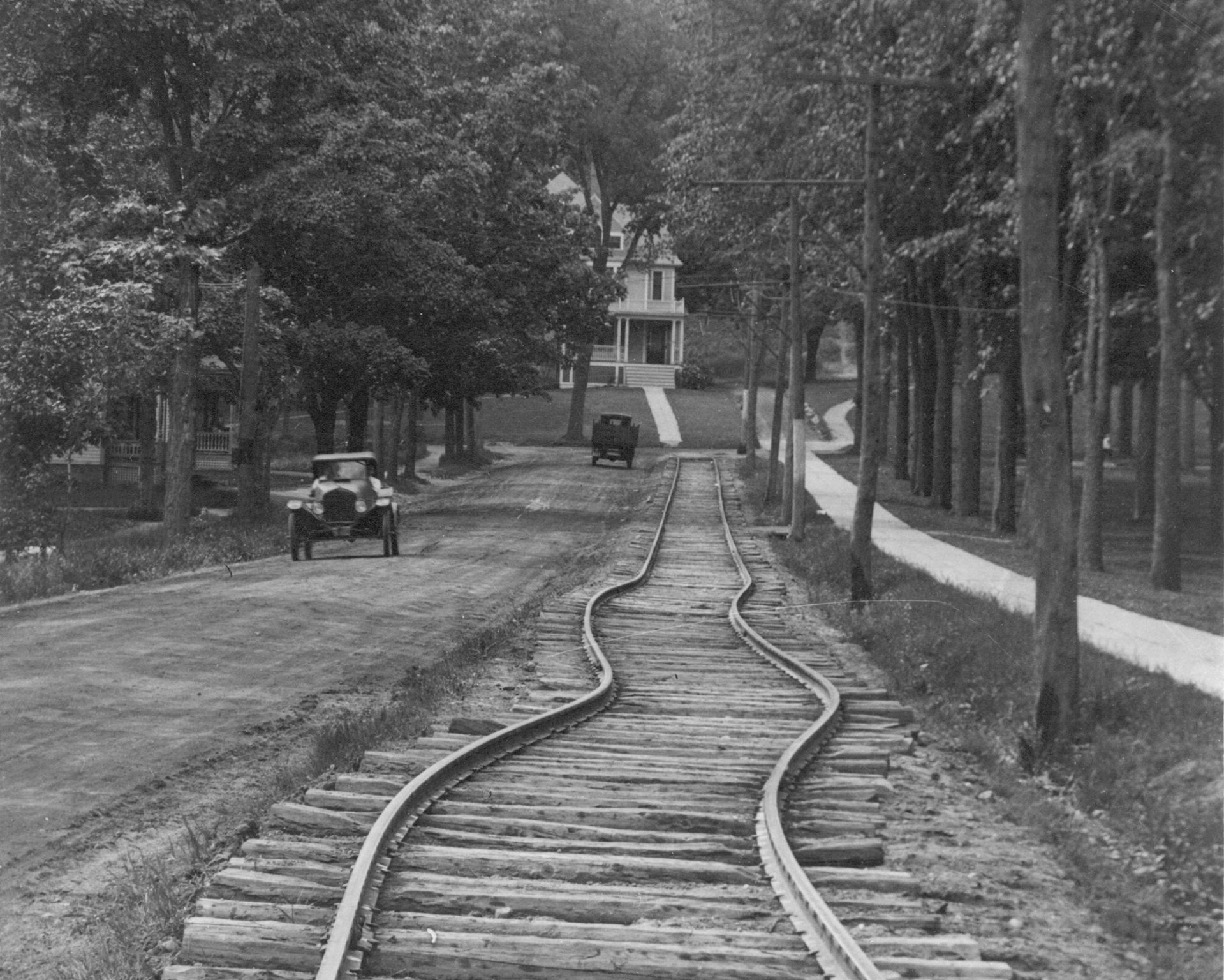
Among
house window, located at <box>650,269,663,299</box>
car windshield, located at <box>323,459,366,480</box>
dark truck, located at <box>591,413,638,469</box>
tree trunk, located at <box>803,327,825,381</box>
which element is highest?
house window, located at <box>650,269,663,299</box>

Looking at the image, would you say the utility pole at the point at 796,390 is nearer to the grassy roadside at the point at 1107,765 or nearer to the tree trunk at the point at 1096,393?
the tree trunk at the point at 1096,393

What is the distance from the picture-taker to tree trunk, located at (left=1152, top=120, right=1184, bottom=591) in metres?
25.5

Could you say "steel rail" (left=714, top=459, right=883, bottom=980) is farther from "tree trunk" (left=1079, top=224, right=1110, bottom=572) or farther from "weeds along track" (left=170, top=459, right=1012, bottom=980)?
"tree trunk" (left=1079, top=224, right=1110, bottom=572)

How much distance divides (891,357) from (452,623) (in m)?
52.6

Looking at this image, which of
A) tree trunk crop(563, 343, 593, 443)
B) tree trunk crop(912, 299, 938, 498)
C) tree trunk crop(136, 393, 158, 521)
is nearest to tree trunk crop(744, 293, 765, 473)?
tree trunk crop(912, 299, 938, 498)

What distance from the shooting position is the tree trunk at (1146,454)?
44.8 m

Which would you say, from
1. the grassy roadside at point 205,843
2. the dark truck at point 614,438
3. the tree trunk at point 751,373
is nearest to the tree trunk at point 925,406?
the tree trunk at point 751,373

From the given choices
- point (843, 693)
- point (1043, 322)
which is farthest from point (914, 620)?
point (1043, 322)

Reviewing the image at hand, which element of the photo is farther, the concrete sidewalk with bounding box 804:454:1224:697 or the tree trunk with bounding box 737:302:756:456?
the tree trunk with bounding box 737:302:756:456

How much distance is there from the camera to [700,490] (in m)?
50.8

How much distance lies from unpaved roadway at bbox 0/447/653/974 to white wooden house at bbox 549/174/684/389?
258 ft

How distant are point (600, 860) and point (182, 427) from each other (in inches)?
974

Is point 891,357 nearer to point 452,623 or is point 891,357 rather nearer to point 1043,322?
point 452,623

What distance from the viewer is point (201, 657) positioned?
16172mm
